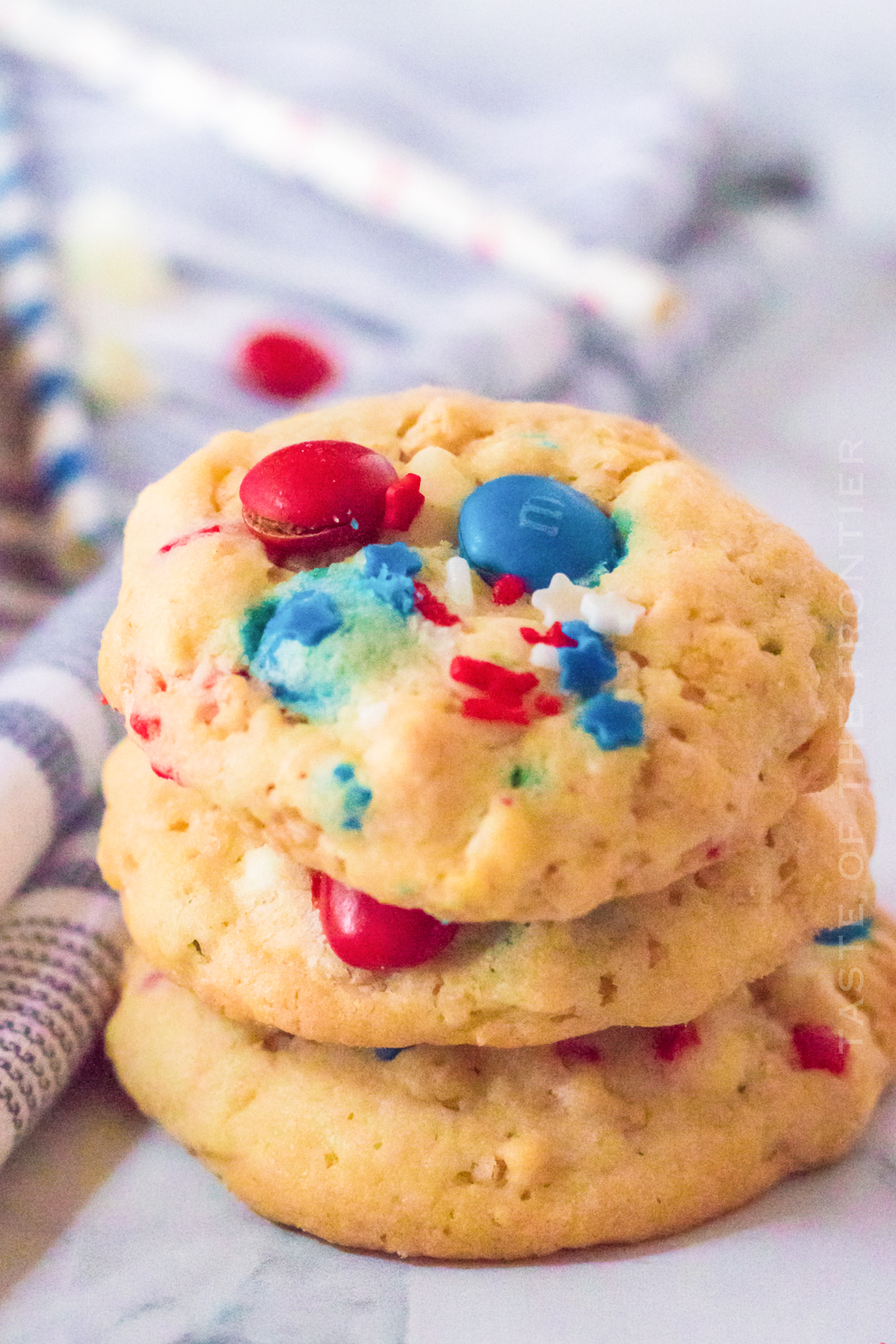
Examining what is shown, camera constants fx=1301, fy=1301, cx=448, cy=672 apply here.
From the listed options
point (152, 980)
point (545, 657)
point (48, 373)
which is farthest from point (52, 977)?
point (48, 373)

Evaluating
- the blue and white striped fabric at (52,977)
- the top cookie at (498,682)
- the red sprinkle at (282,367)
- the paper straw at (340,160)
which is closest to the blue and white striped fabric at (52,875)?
the blue and white striped fabric at (52,977)

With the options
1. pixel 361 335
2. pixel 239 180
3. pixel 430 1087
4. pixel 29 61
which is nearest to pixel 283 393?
pixel 361 335

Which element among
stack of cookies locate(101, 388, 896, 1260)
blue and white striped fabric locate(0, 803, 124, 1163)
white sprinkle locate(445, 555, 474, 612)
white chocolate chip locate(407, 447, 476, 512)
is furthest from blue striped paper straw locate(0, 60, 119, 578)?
white sprinkle locate(445, 555, 474, 612)

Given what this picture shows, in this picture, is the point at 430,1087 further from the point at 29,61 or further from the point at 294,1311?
the point at 29,61

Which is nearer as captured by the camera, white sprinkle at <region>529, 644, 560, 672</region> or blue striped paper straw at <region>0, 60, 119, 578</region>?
white sprinkle at <region>529, 644, 560, 672</region>

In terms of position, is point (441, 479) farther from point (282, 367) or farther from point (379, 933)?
point (282, 367)

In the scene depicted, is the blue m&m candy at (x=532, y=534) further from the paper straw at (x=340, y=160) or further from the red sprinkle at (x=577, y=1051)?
the paper straw at (x=340, y=160)

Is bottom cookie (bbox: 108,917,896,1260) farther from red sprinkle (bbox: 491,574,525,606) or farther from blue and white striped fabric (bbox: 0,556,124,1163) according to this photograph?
red sprinkle (bbox: 491,574,525,606)
